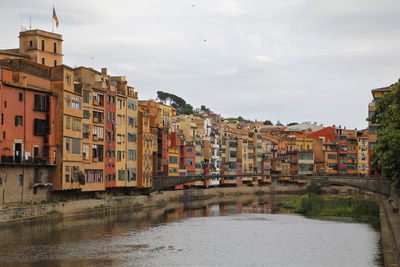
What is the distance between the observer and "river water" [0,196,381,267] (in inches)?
1705

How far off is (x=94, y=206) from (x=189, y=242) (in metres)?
24.2

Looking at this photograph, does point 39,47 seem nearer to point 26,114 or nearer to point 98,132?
point 98,132

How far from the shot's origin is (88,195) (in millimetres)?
76375

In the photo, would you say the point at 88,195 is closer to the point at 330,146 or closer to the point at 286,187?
the point at 286,187

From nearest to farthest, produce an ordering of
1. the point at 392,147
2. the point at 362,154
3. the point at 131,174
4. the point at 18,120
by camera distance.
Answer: the point at 392,147, the point at 18,120, the point at 131,174, the point at 362,154

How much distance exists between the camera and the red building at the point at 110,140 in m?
80.2

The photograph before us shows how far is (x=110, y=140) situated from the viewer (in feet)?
266

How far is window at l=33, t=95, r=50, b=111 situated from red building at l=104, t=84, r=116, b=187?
13511 millimetres

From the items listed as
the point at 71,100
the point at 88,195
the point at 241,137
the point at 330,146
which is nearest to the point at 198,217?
the point at 88,195

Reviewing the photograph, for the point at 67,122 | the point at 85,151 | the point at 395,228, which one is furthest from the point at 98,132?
the point at 395,228

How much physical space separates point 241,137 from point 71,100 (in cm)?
8713

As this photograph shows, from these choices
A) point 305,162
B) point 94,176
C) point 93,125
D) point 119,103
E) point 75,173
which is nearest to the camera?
point 75,173

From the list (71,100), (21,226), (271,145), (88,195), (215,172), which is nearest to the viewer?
(21,226)

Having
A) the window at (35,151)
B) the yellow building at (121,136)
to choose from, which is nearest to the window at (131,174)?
the yellow building at (121,136)
